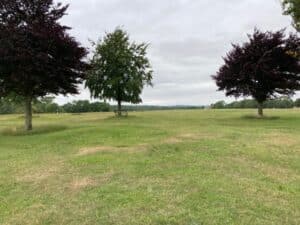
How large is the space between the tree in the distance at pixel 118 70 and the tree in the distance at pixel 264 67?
825 cm

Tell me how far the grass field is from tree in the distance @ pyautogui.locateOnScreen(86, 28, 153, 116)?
21727 millimetres

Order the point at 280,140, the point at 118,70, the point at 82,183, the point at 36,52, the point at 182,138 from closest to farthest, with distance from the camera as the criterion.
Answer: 1. the point at 82,183
2. the point at 280,140
3. the point at 182,138
4. the point at 36,52
5. the point at 118,70

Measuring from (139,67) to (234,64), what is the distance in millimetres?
9307

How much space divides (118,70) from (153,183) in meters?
28.3

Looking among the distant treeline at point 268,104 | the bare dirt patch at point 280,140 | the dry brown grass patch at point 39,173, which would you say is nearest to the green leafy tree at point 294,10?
the bare dirt patch at point 280,140

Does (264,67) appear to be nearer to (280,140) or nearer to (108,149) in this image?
(280,140)

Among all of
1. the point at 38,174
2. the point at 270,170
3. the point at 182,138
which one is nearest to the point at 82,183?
the point at 38,174

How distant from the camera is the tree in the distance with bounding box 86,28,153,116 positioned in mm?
35781

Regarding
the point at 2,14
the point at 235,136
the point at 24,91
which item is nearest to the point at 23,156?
the point at 235,136

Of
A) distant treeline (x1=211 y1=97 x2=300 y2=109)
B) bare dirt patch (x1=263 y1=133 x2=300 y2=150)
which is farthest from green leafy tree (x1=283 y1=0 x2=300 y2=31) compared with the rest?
distant treeline (x1=211 y1=97 x2=300 y2=109)

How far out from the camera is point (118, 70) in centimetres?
3588

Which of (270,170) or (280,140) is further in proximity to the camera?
(280,140)

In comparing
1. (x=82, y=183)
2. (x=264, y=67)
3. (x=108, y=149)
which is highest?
(x=264, y=67)

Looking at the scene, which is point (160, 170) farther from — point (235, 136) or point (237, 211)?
point (235, 136)
